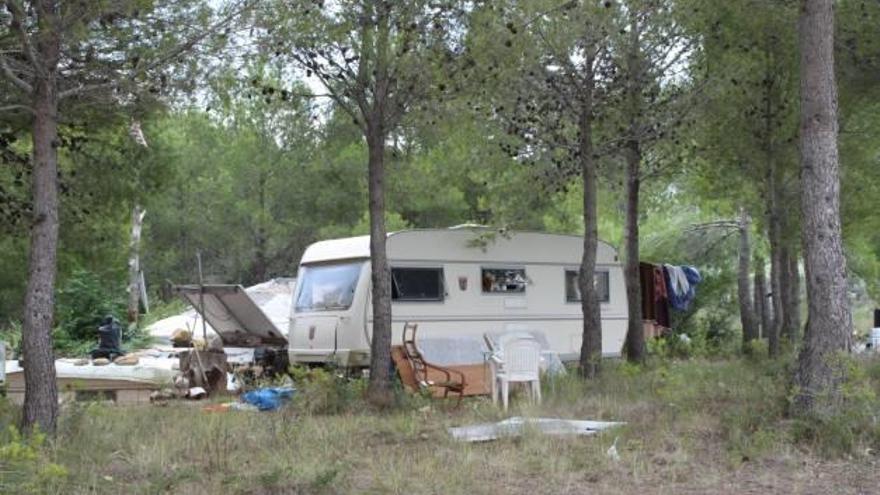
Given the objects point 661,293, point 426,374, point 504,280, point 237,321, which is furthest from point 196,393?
point 661,293

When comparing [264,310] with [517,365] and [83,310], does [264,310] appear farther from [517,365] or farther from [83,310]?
[517,365]

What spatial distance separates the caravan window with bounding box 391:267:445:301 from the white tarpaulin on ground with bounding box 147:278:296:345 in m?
4.81

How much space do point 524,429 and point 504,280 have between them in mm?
6553

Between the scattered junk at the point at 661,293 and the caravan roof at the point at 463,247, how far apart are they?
17.3 ft

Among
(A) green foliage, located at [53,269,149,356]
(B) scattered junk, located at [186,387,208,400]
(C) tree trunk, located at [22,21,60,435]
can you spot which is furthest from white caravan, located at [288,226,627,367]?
(A) green foliage, located at [53,269,149,356]

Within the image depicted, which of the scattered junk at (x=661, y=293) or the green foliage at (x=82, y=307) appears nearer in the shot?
the scattered junk at (x=661, y=293)

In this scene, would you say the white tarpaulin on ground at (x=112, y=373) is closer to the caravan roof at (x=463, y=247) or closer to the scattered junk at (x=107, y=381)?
the scattered junk at (x=107, y=381)

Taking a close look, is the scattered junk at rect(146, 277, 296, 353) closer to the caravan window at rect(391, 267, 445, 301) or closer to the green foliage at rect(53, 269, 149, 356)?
the green foliage at rect(53, 269, 149, 356)

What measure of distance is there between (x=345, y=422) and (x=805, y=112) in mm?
4879

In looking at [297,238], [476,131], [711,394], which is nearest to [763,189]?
[476,131]

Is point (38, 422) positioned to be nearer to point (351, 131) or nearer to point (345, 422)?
point (345, 422)

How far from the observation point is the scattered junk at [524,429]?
26.9 feet

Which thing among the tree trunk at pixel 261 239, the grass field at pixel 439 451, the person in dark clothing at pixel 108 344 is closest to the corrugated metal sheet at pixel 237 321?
the person in dark clothing at pixel 108 344

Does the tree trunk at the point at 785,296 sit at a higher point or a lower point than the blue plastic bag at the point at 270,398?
higher
